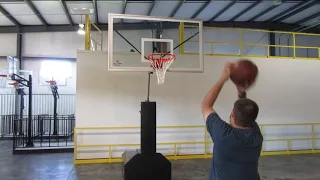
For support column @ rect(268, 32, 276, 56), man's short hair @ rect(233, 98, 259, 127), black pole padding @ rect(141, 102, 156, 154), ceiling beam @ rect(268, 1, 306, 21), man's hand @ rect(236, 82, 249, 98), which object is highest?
ceiling beam @ rect(268, 1, 306, 21)

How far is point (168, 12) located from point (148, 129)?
817 centimetres

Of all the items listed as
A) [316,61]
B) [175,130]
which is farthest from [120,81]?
[316,61]

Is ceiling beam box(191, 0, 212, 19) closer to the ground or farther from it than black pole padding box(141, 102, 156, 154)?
farther from it

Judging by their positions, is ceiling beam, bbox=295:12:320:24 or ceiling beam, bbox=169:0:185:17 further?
ceiling beam, bbox=295:12:320:24

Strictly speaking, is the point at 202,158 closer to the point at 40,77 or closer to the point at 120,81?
the point at 120,81

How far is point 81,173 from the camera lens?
755 cm

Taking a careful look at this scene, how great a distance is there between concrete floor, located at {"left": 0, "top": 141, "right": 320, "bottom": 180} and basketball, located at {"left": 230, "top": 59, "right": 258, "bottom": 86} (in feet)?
18.2

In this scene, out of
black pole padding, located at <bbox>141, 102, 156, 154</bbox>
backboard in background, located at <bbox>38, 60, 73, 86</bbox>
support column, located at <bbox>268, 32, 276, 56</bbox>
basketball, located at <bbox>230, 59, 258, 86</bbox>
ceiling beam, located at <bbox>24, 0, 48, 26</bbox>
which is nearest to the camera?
basketball, located at <bbox>230, 59, 258, 86</bbox>

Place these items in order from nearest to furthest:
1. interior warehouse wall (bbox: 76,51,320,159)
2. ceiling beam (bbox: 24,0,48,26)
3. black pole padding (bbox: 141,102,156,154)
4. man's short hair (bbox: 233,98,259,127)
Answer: man's short hair (bbox: 233,98,259,127) < black pole padding (bbox: 141,102,156,154) < interior warehouse wall (bbox: 76,51,320,159) < ceiling beam (bbox: 24,0,48,26)

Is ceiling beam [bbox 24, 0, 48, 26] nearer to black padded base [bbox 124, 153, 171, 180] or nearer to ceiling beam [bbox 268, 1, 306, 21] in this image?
black padded base [bbox 124, 153, 171, 180]

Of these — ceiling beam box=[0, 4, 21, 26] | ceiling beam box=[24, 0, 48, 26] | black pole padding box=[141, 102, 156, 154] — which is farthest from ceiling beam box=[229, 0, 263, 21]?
ceiling beam box=[0, 4, 21, 26]

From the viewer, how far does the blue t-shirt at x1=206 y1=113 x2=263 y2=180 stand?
1.91m

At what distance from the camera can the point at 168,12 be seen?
13336 mm

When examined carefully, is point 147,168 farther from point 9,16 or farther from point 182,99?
point 9,16
